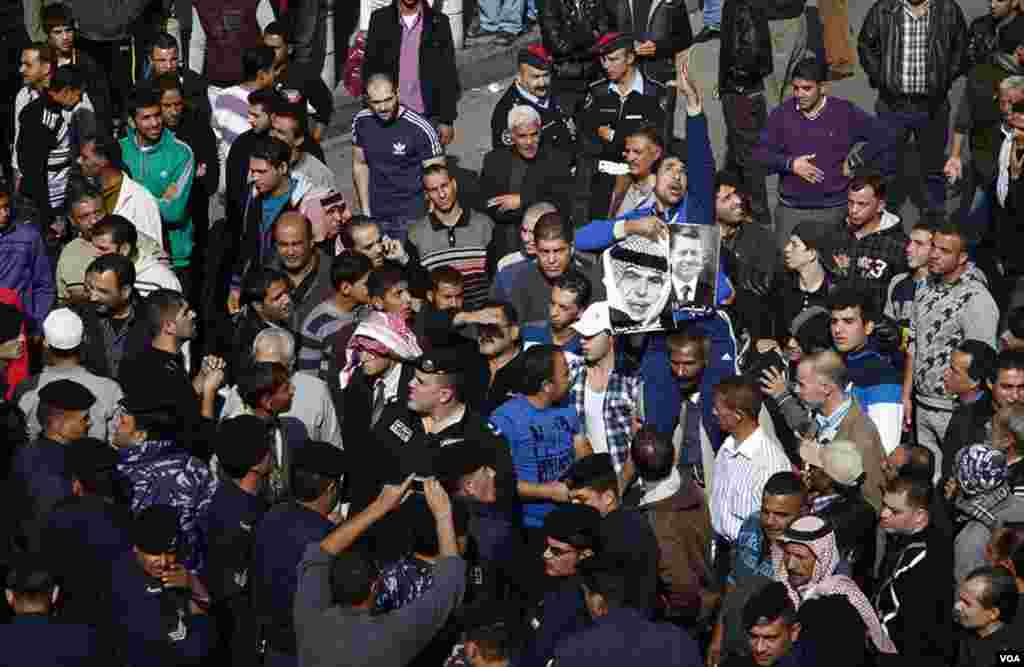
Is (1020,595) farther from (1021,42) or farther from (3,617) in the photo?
(1021,42)

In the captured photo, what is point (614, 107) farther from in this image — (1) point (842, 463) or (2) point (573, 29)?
(1) point (842, 463)

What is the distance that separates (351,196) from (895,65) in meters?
4.19

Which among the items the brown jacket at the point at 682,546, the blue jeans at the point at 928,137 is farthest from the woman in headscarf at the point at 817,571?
the blue jeans at the point at 928,137

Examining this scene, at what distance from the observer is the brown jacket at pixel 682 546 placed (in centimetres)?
893

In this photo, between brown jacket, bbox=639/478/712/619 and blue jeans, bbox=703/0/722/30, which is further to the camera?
blue jeans, bbox=703/0/722/30

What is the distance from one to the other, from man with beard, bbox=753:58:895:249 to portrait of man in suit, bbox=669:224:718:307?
2285 mm

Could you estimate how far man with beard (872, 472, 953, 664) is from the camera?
27.9ft

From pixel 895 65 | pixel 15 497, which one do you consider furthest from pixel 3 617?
pixel 895 65

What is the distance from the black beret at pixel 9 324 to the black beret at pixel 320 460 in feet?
8.93

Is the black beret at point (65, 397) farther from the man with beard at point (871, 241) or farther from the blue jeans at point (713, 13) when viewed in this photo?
the blue jeans at point (713, 13)

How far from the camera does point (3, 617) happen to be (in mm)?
9078

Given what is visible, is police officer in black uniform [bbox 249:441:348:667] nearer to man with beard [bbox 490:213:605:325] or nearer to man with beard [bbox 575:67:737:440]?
man with beard [bbox 575:67:737:440]

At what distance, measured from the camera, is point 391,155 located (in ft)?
42.4

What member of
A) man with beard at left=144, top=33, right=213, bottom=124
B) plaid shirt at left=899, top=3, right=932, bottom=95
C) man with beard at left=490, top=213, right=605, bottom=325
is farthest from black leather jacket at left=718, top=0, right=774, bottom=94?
man with beard at left=144, top=33, right=213, bottom=124
